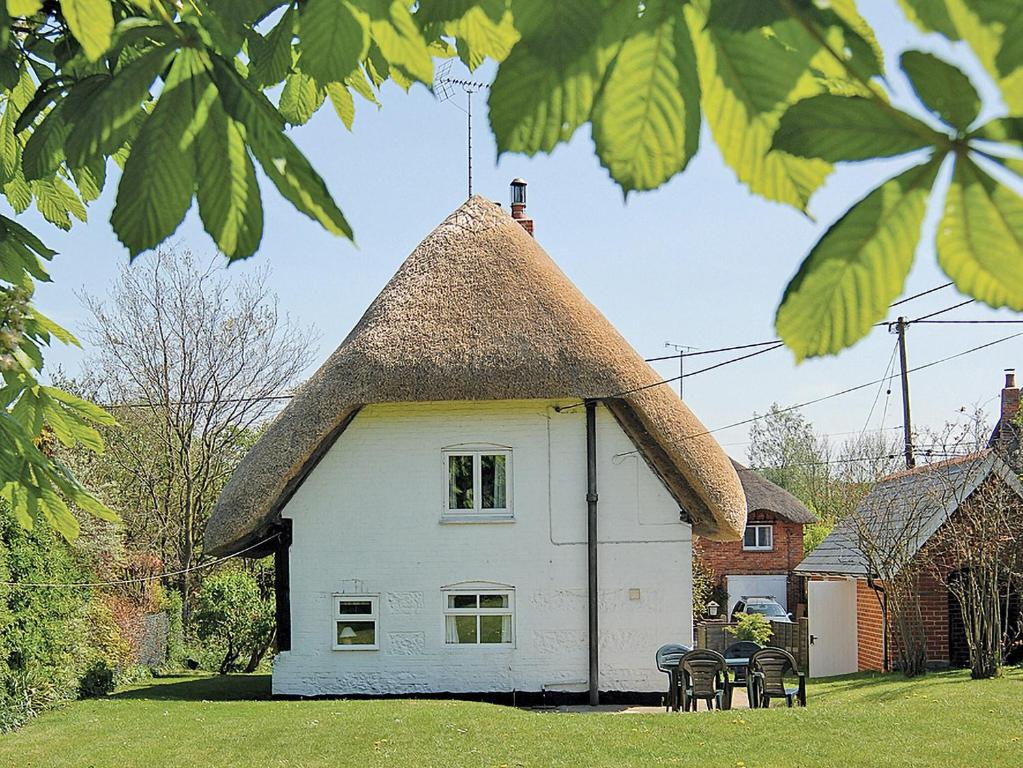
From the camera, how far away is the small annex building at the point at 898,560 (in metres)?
17.2

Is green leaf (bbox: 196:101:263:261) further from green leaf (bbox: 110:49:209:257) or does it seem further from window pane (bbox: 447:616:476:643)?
window pane (bbox: 447:616:476:643)

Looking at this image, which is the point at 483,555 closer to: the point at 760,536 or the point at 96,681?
the point at 96,681

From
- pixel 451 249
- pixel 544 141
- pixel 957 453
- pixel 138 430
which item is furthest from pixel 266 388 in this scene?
pixel 544 141

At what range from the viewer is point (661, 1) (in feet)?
2.63

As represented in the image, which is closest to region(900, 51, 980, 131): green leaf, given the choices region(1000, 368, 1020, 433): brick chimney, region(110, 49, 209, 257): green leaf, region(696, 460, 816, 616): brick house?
region(110, 49, 209, 257): green leaf

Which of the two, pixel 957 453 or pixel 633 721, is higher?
pixel 957 453

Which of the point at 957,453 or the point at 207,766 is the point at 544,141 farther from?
the point at 957,453

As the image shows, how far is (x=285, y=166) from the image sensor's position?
0.97 metres

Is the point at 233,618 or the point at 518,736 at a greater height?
the point at 233,618

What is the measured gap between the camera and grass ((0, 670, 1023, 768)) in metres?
9.91

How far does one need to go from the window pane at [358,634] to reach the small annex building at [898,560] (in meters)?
7.73

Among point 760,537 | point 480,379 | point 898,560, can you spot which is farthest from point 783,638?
point 760,537

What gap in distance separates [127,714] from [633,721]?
6189mm

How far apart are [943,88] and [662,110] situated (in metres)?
0.22
